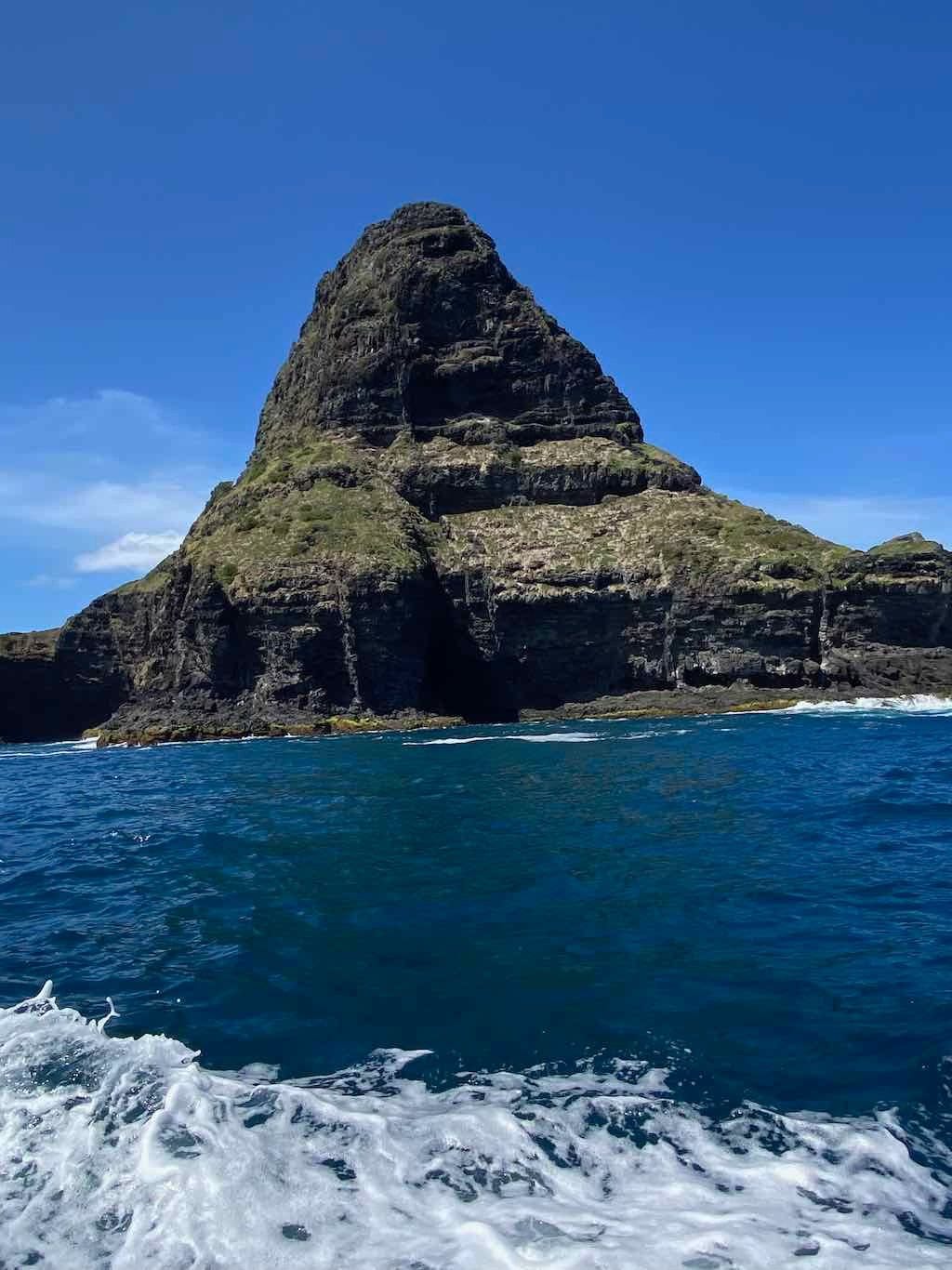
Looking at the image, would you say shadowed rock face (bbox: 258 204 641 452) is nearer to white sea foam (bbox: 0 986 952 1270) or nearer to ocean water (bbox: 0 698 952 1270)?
ocean water (bbox: 0 698 952 1270)

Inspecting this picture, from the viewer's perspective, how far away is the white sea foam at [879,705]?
7088cm

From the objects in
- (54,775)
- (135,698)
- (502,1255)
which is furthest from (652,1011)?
(135,698)

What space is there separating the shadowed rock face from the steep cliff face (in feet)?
1.07

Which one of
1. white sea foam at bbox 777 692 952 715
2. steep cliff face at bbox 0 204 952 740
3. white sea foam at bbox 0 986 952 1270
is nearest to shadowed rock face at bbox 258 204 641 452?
steep cliff face at bbox 0 204 952 740

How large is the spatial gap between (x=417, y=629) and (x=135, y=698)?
32.5 m

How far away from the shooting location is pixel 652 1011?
10.5 metres

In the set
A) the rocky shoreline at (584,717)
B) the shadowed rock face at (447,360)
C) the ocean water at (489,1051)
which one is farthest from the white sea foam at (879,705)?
the ocean water at (489,1051)

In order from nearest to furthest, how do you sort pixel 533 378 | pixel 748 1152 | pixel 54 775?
pixel 748 1152 → pixel 54 775 → pixel 533 378

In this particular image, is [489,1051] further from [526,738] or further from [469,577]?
[469,577]

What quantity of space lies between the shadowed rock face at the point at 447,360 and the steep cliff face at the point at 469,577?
0.33m

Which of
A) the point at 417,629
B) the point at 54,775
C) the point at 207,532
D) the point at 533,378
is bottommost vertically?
the point at 54,775

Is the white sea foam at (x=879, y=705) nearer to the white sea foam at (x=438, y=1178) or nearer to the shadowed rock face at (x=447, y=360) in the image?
the shadowed rock face at (x=447, y=360)

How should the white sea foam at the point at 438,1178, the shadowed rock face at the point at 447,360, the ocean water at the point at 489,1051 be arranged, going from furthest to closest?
1. the shadowed rock face at the point at 447,360
2. the ocean water at the point at 489,1051
3. the white sea foam at the point at 438,1178

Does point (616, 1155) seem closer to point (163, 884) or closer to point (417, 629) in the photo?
point (163, 884)
